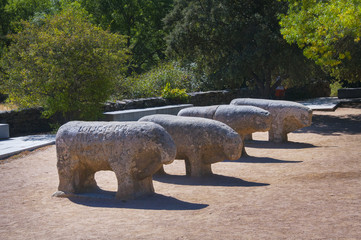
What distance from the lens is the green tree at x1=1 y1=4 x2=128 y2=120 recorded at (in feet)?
47.4

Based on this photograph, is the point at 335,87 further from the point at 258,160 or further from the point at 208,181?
the point at 208,181

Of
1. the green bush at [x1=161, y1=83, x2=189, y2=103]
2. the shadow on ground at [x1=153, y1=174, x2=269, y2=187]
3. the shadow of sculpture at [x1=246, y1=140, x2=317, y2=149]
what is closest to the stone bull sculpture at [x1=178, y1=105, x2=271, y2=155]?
the shadow of sculpture at [x1=246, y1=140, x2=317, y2=149]

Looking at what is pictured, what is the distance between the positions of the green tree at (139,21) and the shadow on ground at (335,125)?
17.4 metres

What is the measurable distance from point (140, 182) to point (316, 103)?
63.5 feet

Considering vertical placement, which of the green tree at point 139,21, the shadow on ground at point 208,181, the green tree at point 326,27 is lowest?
the shadow on ground at point 208,181

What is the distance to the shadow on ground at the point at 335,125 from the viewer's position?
53.2 ft

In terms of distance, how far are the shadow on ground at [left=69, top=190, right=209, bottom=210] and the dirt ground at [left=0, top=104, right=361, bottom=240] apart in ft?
0.05

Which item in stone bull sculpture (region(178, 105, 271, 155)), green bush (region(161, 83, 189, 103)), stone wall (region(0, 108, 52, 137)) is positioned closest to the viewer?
stone bull sculpture (region(178, 105, 271, 155))

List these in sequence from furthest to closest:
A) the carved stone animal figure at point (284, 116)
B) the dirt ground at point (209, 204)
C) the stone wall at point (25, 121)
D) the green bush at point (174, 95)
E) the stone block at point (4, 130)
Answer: the green bush at point (174, 95), the stone wall at point (25, 121), the stone block at point (4, 130), the carved stone animal figure at point (284, 116), the dirt ground at point (209, 204)

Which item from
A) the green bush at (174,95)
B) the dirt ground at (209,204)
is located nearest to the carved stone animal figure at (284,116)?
the dirt ground at (209,204)

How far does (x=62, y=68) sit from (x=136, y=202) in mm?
8188

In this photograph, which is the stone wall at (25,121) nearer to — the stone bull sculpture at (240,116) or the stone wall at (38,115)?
the stone wall at (38,115)

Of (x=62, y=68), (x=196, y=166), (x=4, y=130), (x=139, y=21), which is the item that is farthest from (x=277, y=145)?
(x=139, y=21)

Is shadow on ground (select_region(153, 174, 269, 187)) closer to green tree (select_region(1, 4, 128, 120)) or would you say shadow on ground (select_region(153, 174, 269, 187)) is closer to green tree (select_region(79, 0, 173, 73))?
green tree (select_region(1, 4, 128, 120))
